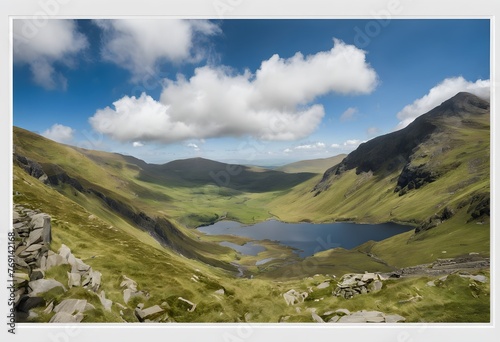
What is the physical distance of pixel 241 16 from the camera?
21609mm

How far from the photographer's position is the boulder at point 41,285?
65.6ft

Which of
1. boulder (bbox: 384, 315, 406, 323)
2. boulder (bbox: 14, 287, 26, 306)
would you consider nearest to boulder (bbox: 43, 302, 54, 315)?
boulder (bbox: 14, 287, 26, 306)

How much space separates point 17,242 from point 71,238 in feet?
40.9

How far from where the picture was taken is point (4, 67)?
2194cm

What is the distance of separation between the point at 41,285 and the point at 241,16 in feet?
84.6

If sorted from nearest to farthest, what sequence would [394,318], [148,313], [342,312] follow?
[148,313] < [394,318] < [342,312]

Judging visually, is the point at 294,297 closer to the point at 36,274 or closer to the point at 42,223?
the point at 36,274

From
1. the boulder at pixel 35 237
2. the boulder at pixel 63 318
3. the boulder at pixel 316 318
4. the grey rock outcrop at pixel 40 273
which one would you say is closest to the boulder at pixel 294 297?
the boulder at pixel 316 318

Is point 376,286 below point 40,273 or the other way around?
below

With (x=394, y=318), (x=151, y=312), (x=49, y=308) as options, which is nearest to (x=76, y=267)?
(x=49, y=308)
